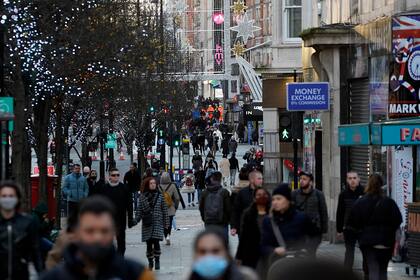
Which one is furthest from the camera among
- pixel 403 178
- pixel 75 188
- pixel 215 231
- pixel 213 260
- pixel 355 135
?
pixel 75 188

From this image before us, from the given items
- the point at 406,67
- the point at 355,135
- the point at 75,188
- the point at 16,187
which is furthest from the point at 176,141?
the point at 16,187

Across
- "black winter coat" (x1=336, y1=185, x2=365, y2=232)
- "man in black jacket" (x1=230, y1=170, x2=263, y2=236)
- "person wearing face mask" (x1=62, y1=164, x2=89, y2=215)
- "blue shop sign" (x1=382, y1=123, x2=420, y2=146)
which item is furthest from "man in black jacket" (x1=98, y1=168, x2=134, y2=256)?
"person wearing face mask" (x1=62, y1=164, x2=89, y2=215)

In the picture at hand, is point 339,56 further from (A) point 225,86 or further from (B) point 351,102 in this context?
(A) point 225,86

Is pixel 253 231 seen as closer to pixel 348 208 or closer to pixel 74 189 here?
pixel 348 208

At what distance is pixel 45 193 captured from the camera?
107 feet

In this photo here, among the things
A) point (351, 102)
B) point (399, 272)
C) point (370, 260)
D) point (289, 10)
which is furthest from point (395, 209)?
point (289, 10)

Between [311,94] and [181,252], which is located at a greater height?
[311,94]

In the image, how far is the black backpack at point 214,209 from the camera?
2019cm

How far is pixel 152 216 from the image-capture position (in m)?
21.2

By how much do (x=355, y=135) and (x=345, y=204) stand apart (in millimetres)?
2201

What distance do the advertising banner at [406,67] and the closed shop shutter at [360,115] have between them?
3.00m

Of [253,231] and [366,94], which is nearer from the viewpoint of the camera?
[253,231]

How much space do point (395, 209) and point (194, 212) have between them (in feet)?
91.8

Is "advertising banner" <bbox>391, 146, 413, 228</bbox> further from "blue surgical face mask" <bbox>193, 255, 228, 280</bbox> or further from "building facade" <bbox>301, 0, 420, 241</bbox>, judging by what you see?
"blue surgical face mask" <bbox>193, 255, 228, 280</bbox>
